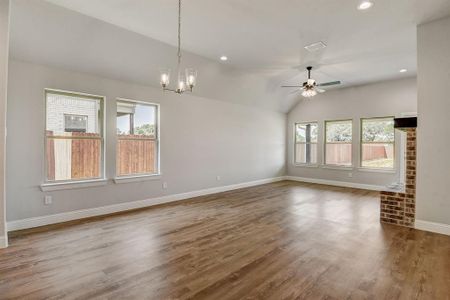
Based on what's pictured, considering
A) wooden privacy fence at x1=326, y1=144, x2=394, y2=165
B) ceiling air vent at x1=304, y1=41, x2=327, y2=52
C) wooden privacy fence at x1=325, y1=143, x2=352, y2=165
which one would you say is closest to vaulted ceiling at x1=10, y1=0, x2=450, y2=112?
ceiling air vent at x1=304, y1=41, x2=327, y2=52

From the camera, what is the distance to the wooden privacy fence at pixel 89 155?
414cm

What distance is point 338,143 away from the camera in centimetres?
792

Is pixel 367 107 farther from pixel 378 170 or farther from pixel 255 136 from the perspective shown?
pixel 255 136

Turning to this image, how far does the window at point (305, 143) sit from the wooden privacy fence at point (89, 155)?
5.67m

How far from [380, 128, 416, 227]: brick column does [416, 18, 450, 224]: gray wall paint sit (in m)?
0.14

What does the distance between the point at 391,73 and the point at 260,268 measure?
633cm

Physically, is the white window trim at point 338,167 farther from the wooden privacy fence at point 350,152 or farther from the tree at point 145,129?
the tree at point 145,129

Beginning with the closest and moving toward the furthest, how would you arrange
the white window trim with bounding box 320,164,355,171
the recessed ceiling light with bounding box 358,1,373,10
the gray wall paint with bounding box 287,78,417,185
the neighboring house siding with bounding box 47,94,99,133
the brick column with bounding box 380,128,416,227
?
the recessed ceiling light with bounding box 358,1,373,10 < the brick column with bounding box 380,128,416,227 < the neighboring house siding with bounding box 47,94,99,133 < the gray wall paint with bounding box 287,78,417,185 < the white window trim with bounding box 320,164,355,171

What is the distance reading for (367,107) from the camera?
7.23 m

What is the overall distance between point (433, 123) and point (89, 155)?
5.88 meters

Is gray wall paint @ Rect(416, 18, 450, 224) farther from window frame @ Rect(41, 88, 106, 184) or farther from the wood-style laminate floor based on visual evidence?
window frame @ Rect(41, 88, 106, 184)

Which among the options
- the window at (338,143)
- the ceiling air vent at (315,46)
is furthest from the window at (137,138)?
the window at (338,143)

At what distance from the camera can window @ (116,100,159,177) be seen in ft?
16.2

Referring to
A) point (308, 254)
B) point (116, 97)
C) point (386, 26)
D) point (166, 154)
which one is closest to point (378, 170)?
point (386, 26)
